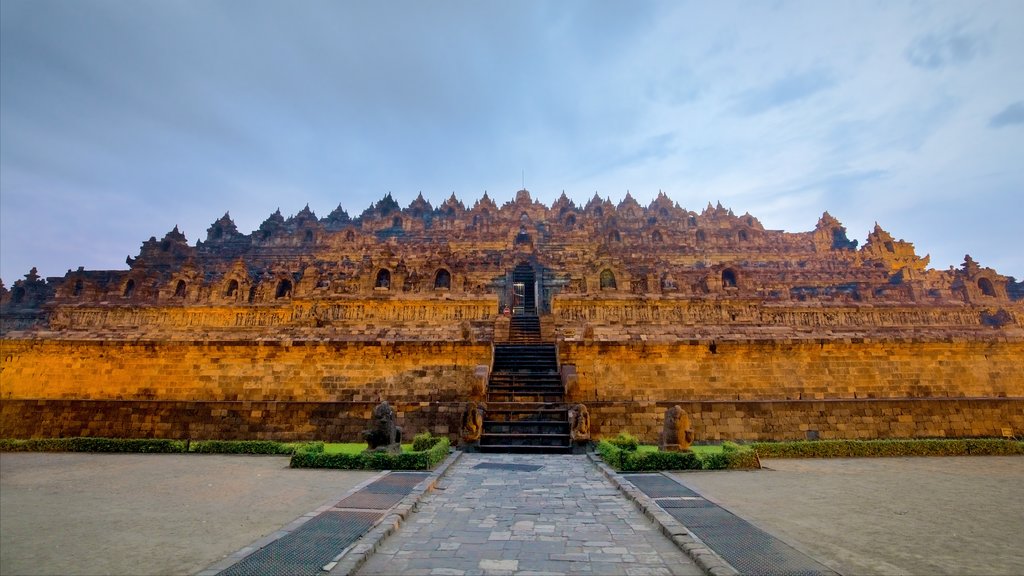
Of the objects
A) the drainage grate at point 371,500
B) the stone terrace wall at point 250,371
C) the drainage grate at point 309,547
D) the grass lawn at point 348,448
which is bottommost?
the grass lawn at point 348,448

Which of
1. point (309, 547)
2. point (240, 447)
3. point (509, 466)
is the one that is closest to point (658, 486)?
point (509, 466)

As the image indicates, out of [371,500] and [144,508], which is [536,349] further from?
[144,508]

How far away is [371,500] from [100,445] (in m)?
11.2

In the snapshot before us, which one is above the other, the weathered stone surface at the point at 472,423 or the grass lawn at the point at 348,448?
the weathered stone surface at the point at 472,423

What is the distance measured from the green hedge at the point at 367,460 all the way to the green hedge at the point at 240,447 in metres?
2.32

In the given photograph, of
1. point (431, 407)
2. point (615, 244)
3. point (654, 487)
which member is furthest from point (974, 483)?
point (615, 244)

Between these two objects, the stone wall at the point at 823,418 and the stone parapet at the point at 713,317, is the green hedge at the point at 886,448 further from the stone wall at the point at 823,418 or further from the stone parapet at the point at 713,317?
the stone parapet at the point at 713,317

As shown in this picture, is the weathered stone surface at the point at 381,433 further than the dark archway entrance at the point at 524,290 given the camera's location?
No

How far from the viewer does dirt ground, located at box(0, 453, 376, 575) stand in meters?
4.79

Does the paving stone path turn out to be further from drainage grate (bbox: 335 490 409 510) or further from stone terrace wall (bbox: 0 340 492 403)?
stone terrace wall (bbox: 0 340 492 403)

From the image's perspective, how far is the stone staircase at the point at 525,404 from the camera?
42.2 feet

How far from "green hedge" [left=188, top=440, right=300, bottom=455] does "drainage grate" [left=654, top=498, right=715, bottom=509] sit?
9908 mm

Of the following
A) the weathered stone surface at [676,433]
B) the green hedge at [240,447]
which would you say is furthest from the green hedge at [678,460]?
the green hedge at [240,447]

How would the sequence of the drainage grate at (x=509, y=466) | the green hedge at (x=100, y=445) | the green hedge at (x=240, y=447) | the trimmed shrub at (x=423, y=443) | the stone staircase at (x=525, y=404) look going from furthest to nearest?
the stone staircase at (x=525, y=404), the green hedge at (x=100, y=445), the green hedge at (x=240, y=447), the trimmed shrub at (x=423, y=443), the drainage grate at (x=509, y=466)
